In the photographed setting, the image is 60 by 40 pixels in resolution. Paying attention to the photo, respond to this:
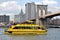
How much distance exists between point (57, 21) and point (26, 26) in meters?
131

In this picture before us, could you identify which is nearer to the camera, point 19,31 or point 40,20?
point 19,31

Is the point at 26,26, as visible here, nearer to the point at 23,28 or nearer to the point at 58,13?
the point at 23,28

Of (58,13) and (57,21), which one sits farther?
(57,21)

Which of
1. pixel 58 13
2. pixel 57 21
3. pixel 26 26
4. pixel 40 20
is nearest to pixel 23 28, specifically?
pixel 26 26

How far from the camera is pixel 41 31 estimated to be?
200ft

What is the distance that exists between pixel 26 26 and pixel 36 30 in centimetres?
234

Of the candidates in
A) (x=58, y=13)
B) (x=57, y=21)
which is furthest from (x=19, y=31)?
(x=57, y=21)

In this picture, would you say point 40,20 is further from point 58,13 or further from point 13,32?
point 13,32

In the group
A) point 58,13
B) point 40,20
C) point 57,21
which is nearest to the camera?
point 58,13

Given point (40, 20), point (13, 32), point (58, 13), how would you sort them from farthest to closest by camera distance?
point (40, 20) → point (58, 13) → point (13, 32)

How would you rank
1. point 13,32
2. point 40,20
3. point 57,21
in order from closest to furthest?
point 13,32 < point 40,20 < point 57,21

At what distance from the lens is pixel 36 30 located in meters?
60.7

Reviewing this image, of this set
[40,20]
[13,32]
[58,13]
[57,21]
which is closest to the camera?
[13,32]

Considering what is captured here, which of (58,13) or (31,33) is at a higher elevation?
(58,13)
